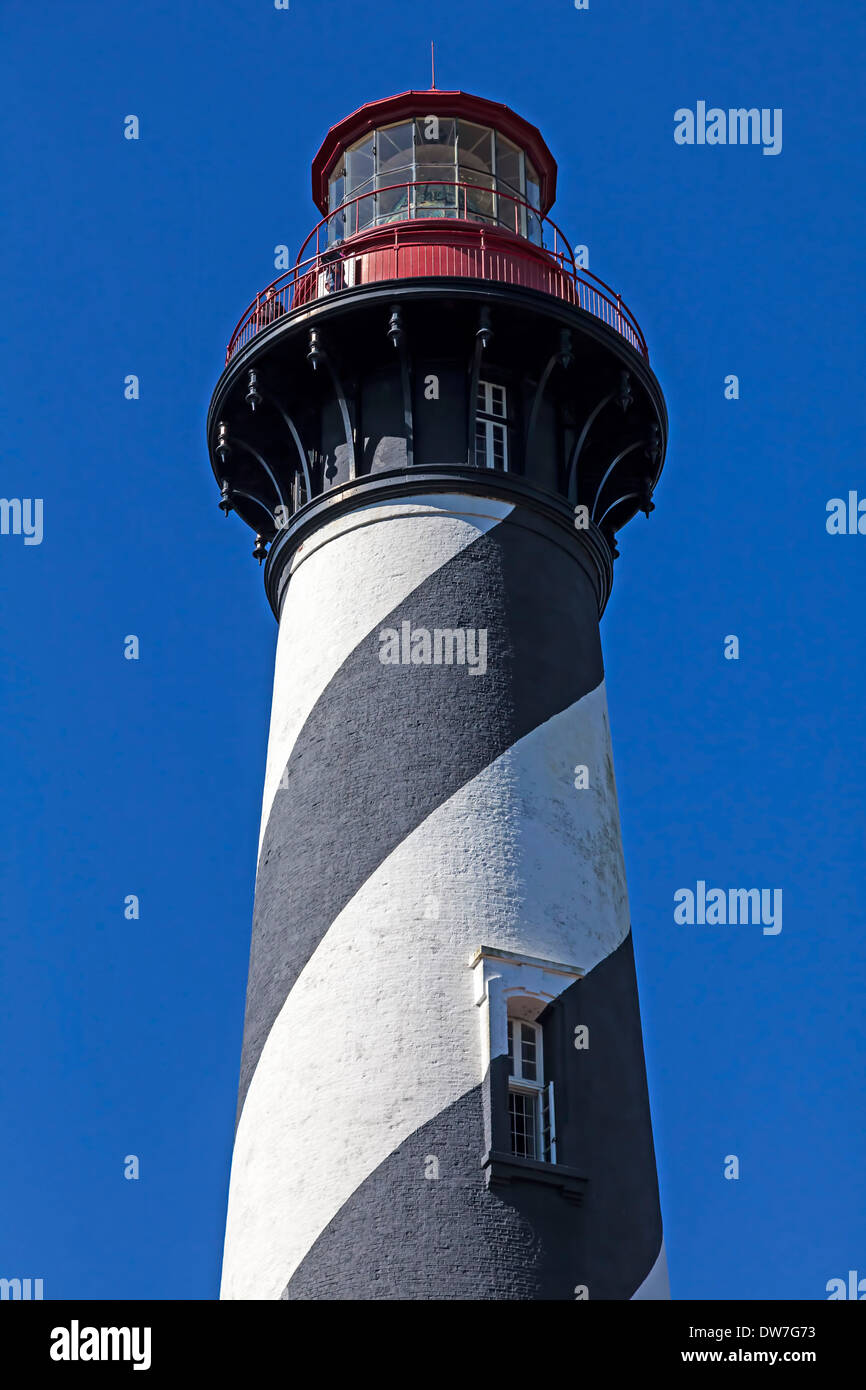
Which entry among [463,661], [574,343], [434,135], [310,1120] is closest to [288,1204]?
[310,1120]

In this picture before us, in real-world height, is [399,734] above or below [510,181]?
below

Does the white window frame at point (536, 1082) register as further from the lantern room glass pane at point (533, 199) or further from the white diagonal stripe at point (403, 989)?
the lantern room glass pane at point (533, 199)

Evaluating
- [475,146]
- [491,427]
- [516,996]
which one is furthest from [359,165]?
[516,996]

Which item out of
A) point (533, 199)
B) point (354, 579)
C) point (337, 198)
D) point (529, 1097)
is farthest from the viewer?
point (337, 198)

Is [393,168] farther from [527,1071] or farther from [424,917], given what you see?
[527,1071]

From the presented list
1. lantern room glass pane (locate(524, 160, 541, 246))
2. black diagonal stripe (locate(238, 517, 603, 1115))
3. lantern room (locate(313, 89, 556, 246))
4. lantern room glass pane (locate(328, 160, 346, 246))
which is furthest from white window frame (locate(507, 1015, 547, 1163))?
lantern room glass pane (locate(328, 160, 346, 246))

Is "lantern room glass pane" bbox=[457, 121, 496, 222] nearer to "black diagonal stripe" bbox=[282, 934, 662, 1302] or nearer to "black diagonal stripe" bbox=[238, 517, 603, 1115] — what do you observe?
"black diagonal stripe" bbox=[238, 517, 603, 1115]
